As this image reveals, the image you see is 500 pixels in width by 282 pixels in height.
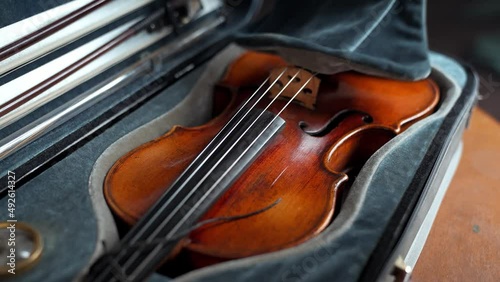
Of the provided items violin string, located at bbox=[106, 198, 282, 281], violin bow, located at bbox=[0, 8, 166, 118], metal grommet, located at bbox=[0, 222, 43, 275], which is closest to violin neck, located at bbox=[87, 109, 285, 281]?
violin string, located at bbox=[106, 198, 282, 281]

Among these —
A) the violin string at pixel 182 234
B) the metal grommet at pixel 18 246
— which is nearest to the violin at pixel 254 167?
the violin string at pixel 182 234

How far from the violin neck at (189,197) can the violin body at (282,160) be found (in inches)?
1.1

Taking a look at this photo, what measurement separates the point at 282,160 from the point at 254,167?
62 mm

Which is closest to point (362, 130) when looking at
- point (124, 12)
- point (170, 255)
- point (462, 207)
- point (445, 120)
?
point (445, 120)

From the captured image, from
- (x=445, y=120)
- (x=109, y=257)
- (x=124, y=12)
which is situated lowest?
(x=445, y=120)

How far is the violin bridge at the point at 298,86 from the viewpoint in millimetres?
1089

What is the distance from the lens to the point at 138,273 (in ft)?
2.32

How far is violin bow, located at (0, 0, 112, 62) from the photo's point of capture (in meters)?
0.96

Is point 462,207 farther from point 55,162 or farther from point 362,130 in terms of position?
point 55,162

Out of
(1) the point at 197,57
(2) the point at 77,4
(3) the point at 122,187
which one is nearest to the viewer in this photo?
(3) the point at 122,187

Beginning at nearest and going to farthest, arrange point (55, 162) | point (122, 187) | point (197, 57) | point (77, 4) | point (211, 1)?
point (122, 187)
point (55, 162)
point (77, 4)
point (197, 57)
point (211, 1)

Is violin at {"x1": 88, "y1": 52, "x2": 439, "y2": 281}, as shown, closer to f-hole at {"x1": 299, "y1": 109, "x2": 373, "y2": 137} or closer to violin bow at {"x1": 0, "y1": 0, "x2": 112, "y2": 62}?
f-hole at {"x1": 299, "y1": 109, "x2": 373, "y2": 137}

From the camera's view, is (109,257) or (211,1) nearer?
(109,257)

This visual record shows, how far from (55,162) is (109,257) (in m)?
0.34
